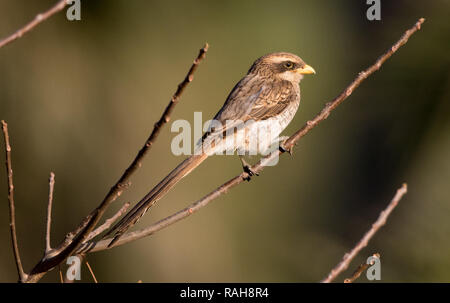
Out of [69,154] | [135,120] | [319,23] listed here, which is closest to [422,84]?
[319,23]

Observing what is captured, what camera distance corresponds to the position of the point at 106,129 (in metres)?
7.71

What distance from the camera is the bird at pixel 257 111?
4895 millimetres

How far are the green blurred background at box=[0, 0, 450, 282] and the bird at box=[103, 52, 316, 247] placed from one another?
2313 mm

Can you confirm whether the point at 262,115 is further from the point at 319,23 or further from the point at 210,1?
the point at 319,23

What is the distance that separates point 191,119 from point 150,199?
14.5ft

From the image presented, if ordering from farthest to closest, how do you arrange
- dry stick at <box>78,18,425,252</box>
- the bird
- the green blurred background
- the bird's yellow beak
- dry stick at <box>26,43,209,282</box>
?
the green blurred background
the bird's yellow beak
the bird
dry stick at <box>78,18,425,252</box>
dry stick at <box>26,43,209,282</box>

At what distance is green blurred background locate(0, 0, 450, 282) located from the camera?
7.26 metres

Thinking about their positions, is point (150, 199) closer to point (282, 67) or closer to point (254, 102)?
point (254, 102)

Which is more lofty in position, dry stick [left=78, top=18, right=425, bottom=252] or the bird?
the bird

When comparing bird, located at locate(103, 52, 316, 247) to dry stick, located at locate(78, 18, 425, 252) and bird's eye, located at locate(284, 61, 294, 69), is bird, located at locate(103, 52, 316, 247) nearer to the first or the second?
bird's eye, located at locate(284, 61, 294, 69)

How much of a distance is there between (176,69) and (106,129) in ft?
4.03

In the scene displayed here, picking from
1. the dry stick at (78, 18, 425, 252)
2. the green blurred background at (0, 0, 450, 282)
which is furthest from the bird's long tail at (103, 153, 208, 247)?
the green blurred background at (0, 0, 450, 282)

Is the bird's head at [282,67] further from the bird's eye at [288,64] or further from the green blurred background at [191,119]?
the green blurred background at [191,119]

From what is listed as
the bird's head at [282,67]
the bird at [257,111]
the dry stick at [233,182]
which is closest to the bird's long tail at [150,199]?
the dry stick at [233,182]
